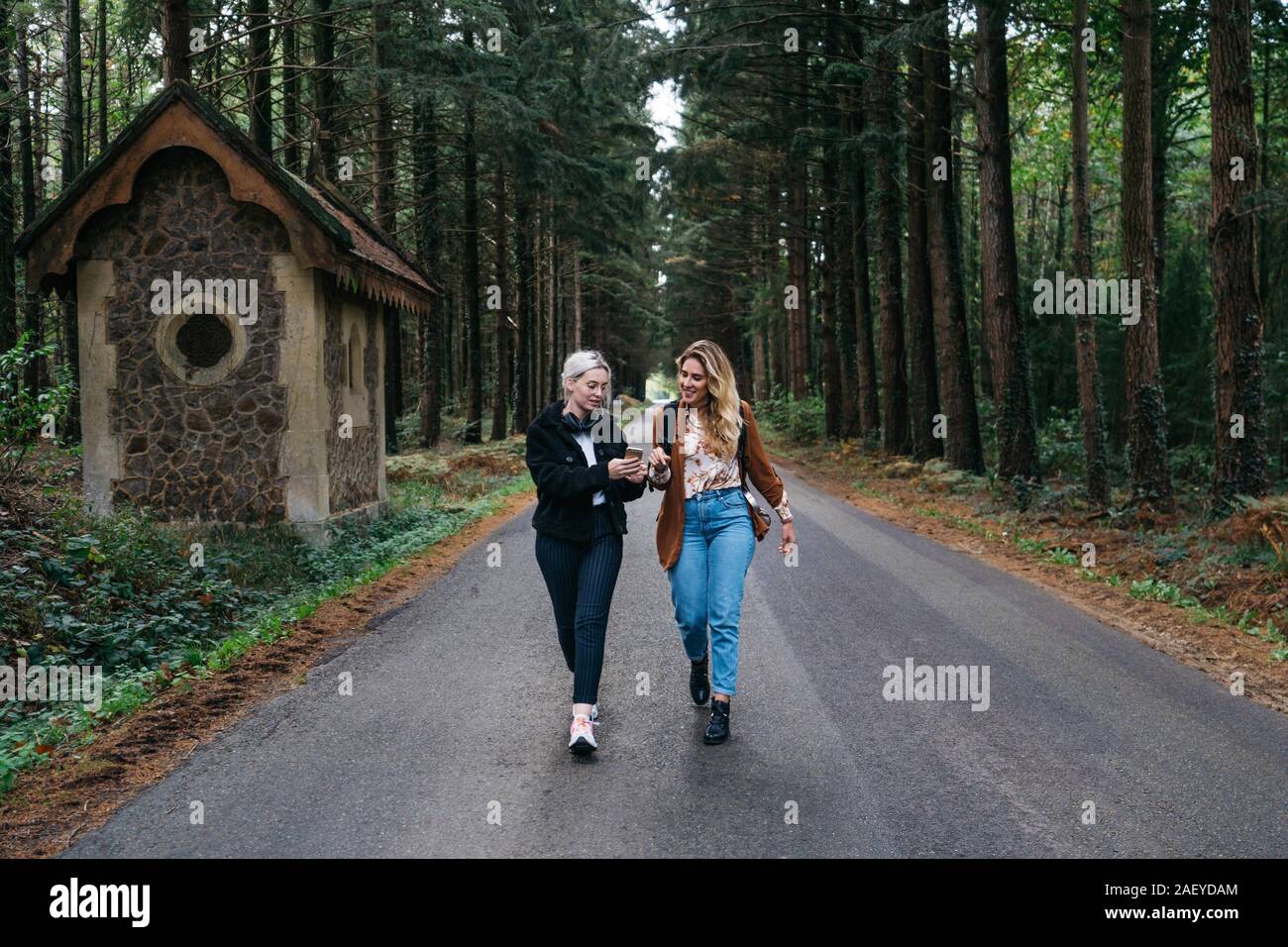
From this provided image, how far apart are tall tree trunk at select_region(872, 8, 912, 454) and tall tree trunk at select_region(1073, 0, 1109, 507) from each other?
246 inches

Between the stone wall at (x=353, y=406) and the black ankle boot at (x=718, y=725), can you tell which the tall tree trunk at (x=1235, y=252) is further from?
the stone wall at (x=353, y=406)

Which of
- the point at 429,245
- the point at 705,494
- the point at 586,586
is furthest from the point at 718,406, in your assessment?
the point at 429,245

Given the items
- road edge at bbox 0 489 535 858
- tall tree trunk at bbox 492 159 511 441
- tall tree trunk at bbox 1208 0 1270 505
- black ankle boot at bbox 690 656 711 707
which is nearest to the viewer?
road edge at bbox 0 489 535 858

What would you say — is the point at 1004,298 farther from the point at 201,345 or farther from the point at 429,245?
the point at 429,245

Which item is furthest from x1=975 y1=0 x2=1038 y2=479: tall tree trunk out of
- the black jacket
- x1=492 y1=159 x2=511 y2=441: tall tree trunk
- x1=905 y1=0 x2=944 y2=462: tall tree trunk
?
the black jacket

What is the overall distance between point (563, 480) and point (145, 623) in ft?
15.2

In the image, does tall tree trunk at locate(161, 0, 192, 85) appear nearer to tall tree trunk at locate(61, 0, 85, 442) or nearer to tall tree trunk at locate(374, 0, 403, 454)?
tall tree trunk at locate(374, 0, 403, 454)

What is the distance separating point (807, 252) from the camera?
3619cm

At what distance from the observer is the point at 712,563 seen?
5473mm

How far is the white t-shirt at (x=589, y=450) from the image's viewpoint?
521 centimetres

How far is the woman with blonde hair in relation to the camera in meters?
5.45

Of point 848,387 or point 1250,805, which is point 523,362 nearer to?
point 848,387
